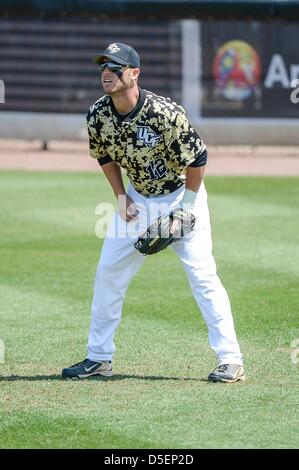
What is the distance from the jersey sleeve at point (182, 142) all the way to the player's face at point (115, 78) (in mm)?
358

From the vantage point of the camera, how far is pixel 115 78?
21.5 feet

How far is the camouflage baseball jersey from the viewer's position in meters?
6.62

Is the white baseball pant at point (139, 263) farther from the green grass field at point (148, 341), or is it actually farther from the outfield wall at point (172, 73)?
the outfield wall at point (172, 73)

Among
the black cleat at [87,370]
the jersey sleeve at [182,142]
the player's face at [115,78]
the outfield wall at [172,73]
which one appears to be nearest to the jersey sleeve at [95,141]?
the player's face at [115,78]

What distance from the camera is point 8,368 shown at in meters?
7.20

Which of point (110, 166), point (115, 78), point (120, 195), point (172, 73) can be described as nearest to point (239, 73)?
point (172, 73)

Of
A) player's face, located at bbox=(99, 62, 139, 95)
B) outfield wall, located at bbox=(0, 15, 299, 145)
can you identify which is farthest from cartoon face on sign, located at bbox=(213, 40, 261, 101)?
player's face, located at bbox=(99, 62, 139, 95)

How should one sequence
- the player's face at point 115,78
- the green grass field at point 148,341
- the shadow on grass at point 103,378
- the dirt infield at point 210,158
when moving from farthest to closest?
the dirt infield at point 210,158
the shadow on grass at point 103,378
the player's face at point 115,78
the green grass field at point 148,341

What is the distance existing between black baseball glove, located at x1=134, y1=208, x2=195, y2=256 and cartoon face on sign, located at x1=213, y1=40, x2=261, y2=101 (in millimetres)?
13133

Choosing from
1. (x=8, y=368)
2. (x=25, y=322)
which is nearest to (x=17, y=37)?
(x=25, y=322)

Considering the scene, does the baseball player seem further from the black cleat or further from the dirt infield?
the dirt infield

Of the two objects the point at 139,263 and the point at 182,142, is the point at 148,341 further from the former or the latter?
the point at 182,142

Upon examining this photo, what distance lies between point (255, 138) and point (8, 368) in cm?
1317

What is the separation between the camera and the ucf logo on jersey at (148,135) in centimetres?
663
